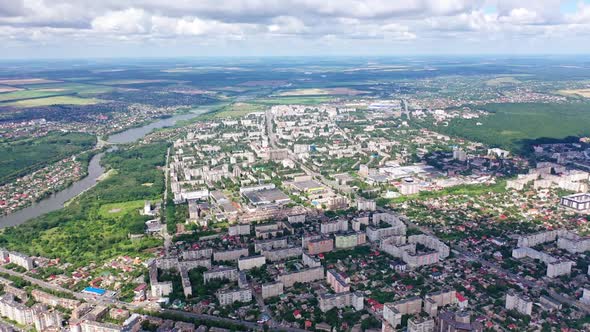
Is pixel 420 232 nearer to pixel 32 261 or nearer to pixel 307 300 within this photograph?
pixel 307 300

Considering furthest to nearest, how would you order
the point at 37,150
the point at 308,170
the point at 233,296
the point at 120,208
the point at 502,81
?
the point at 502,81 < the point at 37,150 < the point at 308,170 < the point at 120,208 < the point at 233,296

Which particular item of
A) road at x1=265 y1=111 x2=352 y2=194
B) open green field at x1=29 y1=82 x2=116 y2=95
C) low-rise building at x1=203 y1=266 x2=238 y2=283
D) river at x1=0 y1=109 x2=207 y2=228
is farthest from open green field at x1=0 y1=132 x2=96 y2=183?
open green field at x1=29 y1=82 x2=116 y2=95

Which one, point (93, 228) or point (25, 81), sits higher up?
point (25, 81)

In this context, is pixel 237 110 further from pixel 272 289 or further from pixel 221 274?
pixel 272 289

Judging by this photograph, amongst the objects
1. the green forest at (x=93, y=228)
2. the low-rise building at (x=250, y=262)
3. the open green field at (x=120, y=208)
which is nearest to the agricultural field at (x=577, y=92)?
the green forest at (x=93, y=228)

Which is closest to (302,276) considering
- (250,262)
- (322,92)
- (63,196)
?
(250,262)

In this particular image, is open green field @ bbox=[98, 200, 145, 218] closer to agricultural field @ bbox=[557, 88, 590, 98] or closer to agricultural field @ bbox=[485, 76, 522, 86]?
agricultural field @ bbox=[557, 88, 590, 98]

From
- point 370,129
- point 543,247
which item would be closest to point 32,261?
point 543,247
